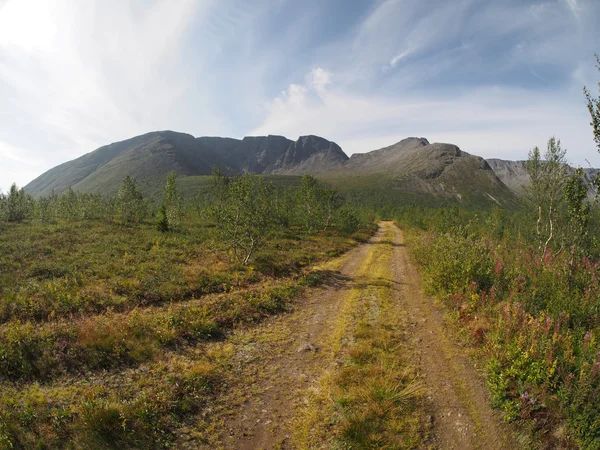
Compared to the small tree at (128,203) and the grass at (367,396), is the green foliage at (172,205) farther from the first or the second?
the grass at (367,396)

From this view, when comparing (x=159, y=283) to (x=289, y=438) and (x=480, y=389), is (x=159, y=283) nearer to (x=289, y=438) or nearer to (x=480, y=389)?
(x=289, y=438)

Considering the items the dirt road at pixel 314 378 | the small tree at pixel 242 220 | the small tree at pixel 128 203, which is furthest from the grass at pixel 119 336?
the small tree at pixel 128 203

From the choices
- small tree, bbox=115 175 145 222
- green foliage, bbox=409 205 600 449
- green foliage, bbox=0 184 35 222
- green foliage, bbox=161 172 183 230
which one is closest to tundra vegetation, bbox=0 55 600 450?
green foliage, bbox=409 205 600 449

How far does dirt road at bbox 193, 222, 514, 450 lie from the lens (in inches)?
254

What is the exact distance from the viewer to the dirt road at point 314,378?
646 centimetres

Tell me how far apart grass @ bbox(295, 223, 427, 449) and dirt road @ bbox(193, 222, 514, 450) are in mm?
173

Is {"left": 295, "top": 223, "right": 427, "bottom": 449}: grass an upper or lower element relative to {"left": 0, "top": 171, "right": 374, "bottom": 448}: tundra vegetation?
lower

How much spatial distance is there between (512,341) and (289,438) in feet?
23.2

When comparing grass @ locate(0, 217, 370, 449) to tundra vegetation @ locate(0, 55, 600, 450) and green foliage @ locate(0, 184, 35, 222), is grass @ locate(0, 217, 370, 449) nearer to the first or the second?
tundra vegetation @ locate(0, 55, 600, 450)

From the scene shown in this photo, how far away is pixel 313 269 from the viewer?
74.0ft

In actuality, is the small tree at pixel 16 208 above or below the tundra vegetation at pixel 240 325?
above

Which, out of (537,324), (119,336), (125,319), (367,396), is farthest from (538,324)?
(125,319)

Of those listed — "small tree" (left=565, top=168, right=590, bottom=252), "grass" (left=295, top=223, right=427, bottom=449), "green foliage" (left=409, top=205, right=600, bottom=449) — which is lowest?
"grass" (left=295, top=223, right=427, bottom=449)

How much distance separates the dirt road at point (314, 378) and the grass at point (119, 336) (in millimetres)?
875
